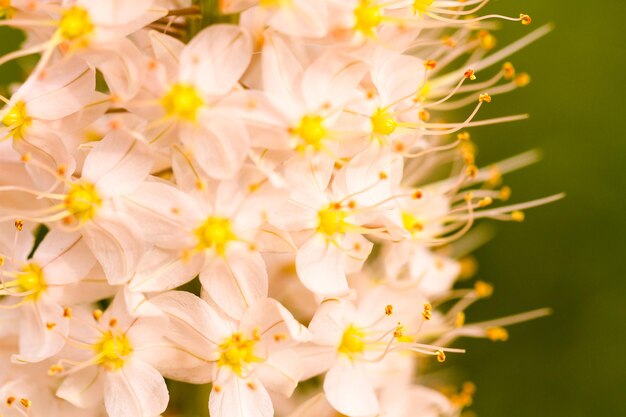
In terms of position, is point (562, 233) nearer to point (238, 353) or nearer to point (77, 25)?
point (238, 353)

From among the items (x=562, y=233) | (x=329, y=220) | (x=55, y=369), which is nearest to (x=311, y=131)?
(x=329, y=220)

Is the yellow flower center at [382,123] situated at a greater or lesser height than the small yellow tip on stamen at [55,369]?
greater

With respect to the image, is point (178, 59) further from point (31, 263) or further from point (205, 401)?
point (205, 401)

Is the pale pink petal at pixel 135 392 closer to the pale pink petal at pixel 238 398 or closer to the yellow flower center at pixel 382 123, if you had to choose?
the pale pink petal at pixel 238 398

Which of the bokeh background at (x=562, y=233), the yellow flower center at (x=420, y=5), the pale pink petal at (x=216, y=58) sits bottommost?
the bokeh background at (x=562, y=233)

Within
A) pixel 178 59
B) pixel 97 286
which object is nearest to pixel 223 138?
pixel 178 59

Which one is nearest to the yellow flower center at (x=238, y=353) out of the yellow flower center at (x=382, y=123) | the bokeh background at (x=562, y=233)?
the yellow flower center at (x=382, y=123)

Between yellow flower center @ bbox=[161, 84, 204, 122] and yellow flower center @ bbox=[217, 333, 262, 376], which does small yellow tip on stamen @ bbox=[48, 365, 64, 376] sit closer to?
yellow flower center @ bbox=[217, 333, 262, 376]
